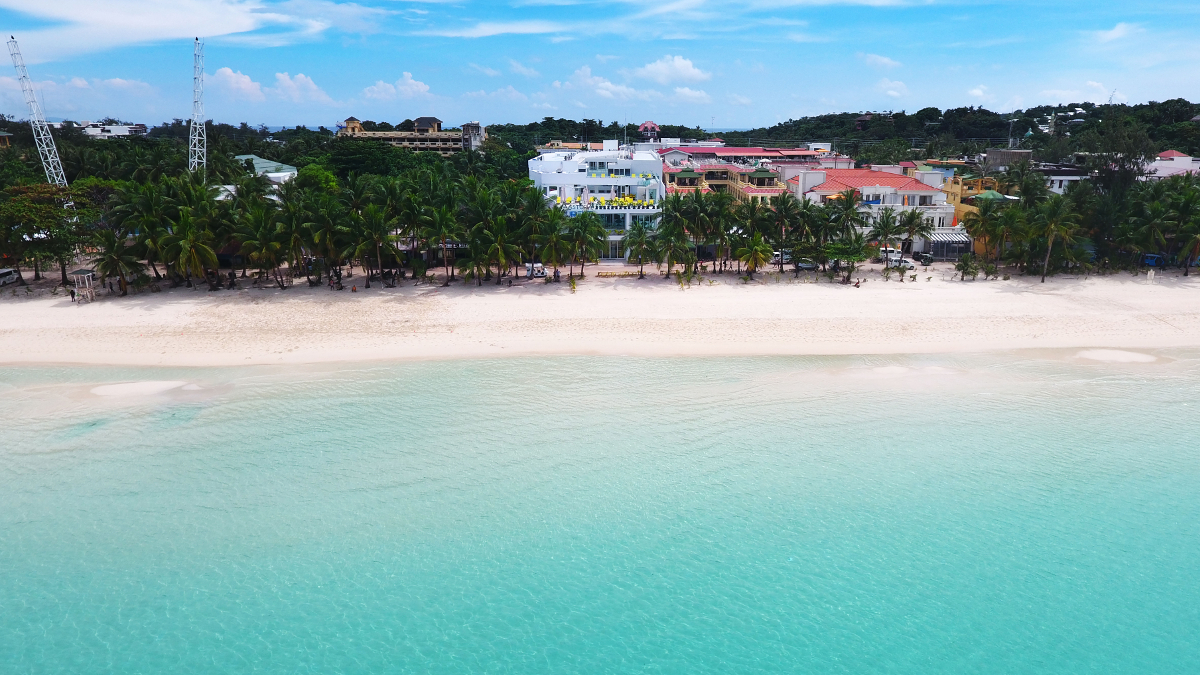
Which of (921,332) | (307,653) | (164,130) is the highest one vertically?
(164,130)

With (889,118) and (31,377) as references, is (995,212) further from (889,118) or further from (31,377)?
(889,118)

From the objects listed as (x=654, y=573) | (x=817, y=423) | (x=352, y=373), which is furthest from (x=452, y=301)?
(x=654, y=573)

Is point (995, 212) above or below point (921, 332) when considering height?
above

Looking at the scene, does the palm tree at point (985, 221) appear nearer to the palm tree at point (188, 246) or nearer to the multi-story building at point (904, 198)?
the multi-story building at point (904, 198)

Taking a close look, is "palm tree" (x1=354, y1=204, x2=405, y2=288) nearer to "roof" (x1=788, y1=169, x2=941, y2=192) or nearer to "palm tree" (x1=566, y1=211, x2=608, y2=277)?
"palm tree" (x1=566, y1=211, x2=608, y2=277)

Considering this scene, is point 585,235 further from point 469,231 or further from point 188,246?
point 188,246

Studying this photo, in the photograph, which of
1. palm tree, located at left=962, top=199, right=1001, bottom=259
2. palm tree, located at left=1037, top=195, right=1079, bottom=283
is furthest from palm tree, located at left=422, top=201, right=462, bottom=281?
palm tree, located at left=1037, top=195, right=1079, bottom=283

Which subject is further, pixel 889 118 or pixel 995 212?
pixel 889 118

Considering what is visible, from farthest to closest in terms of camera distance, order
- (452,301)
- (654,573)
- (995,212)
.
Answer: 1. (995,212)
2. (452,301)
3. (654,573)
